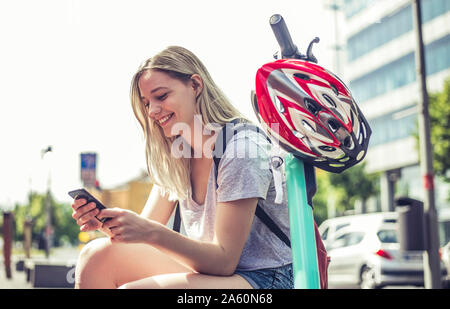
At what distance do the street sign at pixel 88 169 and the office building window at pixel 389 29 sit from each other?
17.6m

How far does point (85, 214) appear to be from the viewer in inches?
45.1

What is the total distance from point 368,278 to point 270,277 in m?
12.3

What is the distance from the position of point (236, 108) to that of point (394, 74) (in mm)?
35726

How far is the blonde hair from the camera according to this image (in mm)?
1411

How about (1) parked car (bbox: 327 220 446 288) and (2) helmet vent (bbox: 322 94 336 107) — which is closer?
(2) helmet vent (bbox: 322 94 336 107)

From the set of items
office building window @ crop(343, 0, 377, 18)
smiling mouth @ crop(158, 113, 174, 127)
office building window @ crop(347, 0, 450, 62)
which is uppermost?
office building window @ crop(343, 0, 377, 18)

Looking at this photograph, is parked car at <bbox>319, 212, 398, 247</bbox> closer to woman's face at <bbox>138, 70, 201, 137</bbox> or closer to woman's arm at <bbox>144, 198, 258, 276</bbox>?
woman's face at <bbox>138, 70, 201, 137</bbox>

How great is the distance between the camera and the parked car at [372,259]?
12.6 metres

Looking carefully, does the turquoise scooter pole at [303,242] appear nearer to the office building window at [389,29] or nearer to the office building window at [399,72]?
the office building window at [389,29]

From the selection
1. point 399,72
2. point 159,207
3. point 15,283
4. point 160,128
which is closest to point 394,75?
point 399,72

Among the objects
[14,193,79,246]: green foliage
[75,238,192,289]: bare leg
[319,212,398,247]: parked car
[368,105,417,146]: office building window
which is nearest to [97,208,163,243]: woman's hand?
[75,238,192,289]: bare leg
